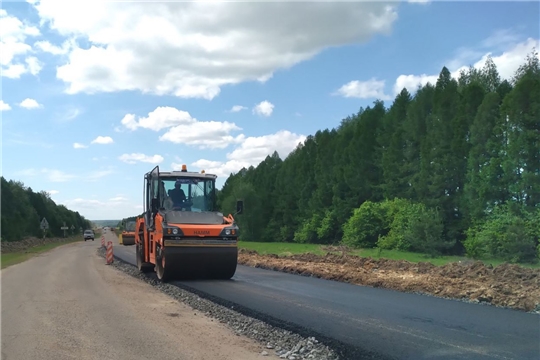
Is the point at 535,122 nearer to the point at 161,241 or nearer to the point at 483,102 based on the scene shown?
the point at 483,102

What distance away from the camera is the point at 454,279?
51.8 ft

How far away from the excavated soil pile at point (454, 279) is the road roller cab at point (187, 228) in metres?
3.61

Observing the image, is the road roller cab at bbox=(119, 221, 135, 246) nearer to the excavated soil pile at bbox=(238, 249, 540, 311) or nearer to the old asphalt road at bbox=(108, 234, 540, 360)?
the excavated soil pile at bbox=(238, 249, 540, 311)

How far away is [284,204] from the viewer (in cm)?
8038

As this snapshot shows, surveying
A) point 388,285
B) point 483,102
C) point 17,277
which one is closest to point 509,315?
point 388,285

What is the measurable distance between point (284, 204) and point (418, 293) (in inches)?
2607

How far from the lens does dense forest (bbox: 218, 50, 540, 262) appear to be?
34.3 metres

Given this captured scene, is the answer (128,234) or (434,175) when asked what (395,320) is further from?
(128,234)

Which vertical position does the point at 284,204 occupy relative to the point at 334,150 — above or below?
below

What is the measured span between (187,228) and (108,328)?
6.86 metres

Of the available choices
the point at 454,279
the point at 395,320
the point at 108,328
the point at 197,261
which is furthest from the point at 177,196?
the point at 395,320

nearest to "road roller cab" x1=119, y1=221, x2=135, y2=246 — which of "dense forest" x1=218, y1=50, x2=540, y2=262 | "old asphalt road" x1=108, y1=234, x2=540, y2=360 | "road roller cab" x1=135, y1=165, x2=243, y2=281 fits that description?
"dense forest" x1=218, y1=50, x2=540, y2=262

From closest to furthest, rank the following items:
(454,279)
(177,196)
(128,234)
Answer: (454,279) → (177,196) → (128,234)

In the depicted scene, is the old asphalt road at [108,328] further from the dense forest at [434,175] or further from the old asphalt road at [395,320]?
the dense forest at [434,175]
